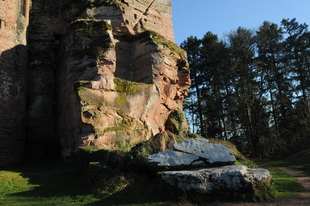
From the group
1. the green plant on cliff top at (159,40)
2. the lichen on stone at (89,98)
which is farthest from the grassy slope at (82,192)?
the green plant on cliff top at (159,40)

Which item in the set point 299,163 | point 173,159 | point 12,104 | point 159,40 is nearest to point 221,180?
point 173,159

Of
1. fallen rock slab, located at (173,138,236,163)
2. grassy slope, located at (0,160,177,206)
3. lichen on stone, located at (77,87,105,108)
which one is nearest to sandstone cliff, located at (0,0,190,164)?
lichen on stone, located at (77,87,105,108)

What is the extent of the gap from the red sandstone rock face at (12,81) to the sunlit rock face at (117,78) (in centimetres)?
243

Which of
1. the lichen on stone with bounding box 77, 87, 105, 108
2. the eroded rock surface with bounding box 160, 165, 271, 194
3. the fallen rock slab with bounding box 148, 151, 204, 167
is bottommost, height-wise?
the eroded rock surface with bounding box 160, 165, 271, 194

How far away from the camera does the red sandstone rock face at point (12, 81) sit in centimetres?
1477

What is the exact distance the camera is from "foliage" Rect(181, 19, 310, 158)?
22812mm

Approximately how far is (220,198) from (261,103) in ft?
67.5

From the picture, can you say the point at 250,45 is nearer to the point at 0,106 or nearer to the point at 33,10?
the point at 33,10

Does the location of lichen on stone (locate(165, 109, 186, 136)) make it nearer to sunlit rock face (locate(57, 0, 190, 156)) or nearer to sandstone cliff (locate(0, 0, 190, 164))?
sandstone cliff (locate(0, 0, 190, 164))

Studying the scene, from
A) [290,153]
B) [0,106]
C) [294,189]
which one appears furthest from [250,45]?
[0,106]

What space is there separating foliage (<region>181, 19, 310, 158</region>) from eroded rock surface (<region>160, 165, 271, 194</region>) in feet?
54.2

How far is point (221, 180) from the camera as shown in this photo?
19.7 ft

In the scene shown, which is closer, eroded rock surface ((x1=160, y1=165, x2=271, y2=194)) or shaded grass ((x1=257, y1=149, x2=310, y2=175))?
eroded rock surface ((x1=160, y1=165, x2=271, y2=194))

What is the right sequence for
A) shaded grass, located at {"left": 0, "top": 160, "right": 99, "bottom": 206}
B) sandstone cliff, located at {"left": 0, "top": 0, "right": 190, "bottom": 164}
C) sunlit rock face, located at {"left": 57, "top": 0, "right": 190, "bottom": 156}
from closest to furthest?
shaded grass, located at {"left": 0, "top": 160, "right": 99, "bottom": 206} → sunlit rock face, located at {"left": 57, "top": 0, "right": 190, "bottom": 156} → sandstone cliff, located at {"left": 0, "top": 0, "right": 190, "bottom": 164}
